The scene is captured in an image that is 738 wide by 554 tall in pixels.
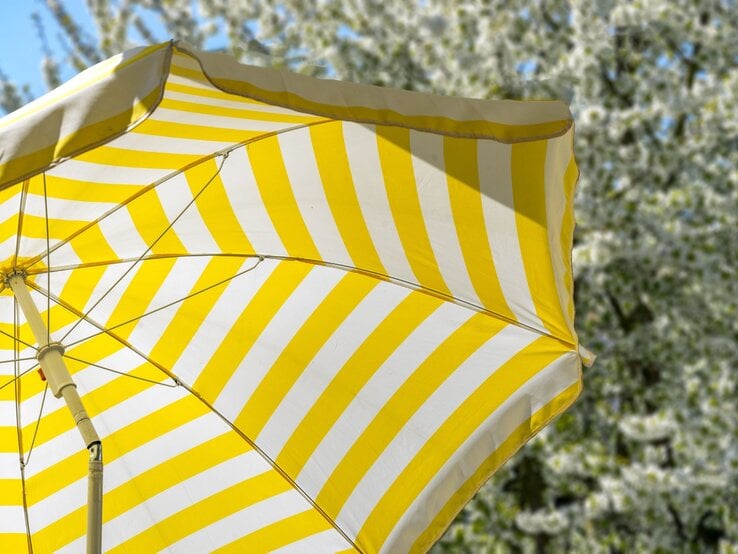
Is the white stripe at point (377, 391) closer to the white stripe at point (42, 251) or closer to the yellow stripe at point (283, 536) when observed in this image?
the yellow stripe at point (283, 536)

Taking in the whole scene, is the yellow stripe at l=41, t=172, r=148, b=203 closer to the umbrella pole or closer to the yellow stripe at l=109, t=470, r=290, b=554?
the umbrella pole

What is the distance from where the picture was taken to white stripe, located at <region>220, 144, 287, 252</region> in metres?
2.29

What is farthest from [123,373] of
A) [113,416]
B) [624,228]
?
[624,228]

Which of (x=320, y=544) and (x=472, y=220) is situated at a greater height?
(x=472, y=220)

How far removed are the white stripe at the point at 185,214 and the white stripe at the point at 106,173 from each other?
42 mm

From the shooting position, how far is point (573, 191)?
217cm

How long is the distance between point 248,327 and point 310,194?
45 centimetres

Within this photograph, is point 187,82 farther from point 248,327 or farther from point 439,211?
point 248,327

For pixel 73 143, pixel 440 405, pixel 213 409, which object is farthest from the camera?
pixel 213 409

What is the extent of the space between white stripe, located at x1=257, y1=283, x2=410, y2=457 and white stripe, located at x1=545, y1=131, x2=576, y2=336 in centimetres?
42

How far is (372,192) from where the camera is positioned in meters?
2.25

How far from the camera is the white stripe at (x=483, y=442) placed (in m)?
2.42

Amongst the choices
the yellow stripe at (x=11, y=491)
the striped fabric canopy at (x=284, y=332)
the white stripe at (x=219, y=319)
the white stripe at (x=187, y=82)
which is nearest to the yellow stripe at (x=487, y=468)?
the striped fabric canopy at (x=284, y=332)

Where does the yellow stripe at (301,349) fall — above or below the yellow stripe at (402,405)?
above
